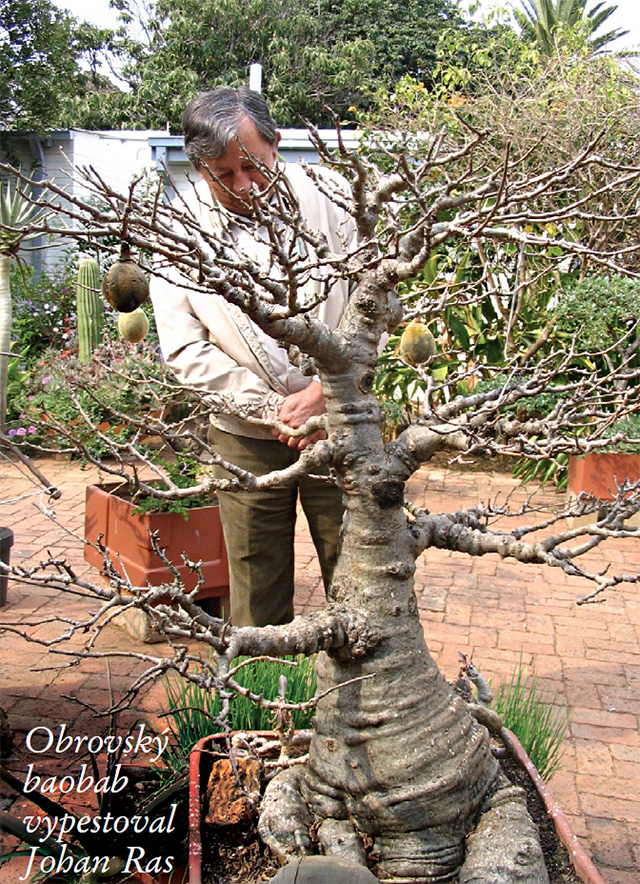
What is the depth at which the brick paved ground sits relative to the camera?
2959 mm

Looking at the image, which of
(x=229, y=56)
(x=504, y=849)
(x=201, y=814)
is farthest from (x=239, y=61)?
(x=504, y=849)

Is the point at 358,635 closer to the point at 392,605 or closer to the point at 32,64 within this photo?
the point at 392,605

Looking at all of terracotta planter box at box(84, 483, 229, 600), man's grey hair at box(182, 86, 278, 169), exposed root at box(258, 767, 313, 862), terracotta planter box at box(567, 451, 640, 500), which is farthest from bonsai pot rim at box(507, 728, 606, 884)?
terracotta planter box at box(567, 451, 640, 500)

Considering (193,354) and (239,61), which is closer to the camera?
(193,354)

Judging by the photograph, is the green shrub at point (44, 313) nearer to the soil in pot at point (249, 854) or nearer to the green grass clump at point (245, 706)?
the green grass clump at point (245, 706)

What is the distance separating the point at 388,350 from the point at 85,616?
4.27m

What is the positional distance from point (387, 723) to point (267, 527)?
1.05 m

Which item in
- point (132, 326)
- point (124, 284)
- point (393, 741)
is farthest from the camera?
point (132, 326)

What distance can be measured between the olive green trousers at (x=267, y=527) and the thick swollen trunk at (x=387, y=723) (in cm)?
77

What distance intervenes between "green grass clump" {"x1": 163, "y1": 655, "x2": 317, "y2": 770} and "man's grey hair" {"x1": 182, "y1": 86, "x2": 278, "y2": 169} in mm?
1548

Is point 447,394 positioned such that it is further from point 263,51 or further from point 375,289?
point 263,51

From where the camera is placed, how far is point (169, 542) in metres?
4.16

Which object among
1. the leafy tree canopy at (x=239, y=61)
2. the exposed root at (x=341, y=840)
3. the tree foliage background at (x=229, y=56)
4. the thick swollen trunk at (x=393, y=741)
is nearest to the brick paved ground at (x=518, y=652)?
the thick swollen trunk at (x=393, y=741)

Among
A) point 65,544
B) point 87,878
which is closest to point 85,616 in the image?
point 65,544
